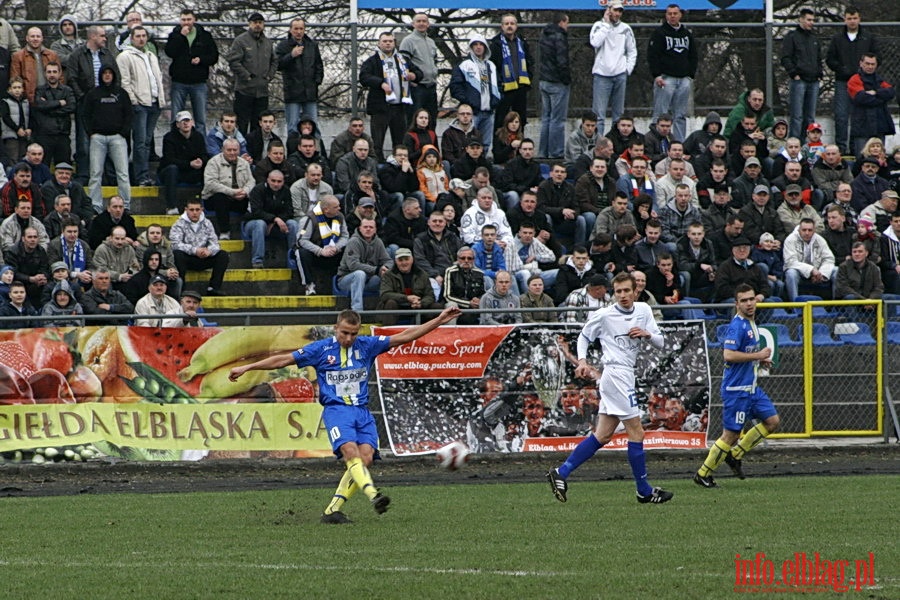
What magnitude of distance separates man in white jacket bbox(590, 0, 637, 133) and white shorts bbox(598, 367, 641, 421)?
10.4 metres

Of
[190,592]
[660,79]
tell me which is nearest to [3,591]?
[190,592]

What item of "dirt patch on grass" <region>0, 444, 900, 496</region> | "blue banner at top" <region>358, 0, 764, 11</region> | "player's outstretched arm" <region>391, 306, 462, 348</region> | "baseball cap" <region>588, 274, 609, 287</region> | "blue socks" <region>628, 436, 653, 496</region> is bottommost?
"dirt patch on grass" <region>0, 444, 900, 496</region>

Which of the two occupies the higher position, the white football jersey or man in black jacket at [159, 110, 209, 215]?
man in black jacket at [159, 110, 209, 215]

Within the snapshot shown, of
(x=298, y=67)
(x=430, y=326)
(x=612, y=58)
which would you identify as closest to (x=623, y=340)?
(x=430, y=326)

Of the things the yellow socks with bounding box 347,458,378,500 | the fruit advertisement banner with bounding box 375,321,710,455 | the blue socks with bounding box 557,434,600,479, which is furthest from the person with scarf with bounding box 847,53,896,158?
the yellow socks with bounding box 347,458,378,500

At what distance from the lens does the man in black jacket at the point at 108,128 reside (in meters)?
20.3

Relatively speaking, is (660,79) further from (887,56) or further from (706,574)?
(706,574)

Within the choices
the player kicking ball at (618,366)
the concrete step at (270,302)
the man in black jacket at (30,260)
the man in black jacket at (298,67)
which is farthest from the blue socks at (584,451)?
the man in black jacket at (298,67)

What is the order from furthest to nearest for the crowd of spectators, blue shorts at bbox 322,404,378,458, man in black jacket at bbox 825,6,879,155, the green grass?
man in black jacket at bbox 825,6,879,155
the crowd of spectators
blue shorts at bbox 322,404,378,458
the green grass

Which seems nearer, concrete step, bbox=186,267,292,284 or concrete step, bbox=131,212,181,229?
concrete step, bbox=186,267,292,284

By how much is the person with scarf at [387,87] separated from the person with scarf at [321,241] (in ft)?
8.70

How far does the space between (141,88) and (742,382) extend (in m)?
11.3

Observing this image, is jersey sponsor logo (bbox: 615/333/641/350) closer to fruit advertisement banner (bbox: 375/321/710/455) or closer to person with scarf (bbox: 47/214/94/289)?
fruit advertisement banner (bbox: 375/321/710/455)

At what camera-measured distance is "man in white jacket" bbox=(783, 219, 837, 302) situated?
19.5 meters
